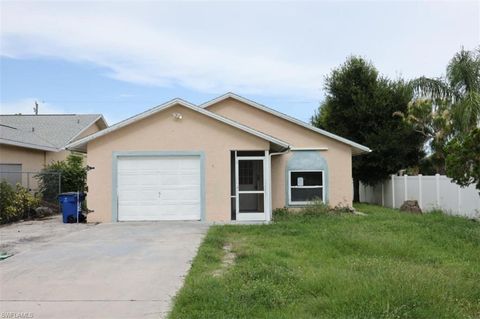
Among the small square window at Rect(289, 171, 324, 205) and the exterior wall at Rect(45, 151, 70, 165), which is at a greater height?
the exterior wall at Rect(45, 151, 70, 165)

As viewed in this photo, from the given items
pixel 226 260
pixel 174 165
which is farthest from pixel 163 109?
pixel 226 260

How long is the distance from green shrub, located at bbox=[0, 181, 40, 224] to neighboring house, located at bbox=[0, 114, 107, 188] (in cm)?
122

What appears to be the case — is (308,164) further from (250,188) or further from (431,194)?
(431,194)

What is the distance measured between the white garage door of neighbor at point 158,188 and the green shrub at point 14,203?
3783 mm

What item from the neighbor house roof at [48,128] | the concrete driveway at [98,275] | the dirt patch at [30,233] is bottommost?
the concrete driveway at [98,275]

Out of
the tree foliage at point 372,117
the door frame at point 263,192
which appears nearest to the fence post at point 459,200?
the door frame at point 263,192

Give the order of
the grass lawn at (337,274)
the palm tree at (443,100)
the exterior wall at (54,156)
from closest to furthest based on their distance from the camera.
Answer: the grass lawn at (337,274) → the palm tree at (443,100) → the exterior wall at (54,156)

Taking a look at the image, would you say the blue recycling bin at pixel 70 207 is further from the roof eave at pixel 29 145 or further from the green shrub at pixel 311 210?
the green shrub at pixel 311 210

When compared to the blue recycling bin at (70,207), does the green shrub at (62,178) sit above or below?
above

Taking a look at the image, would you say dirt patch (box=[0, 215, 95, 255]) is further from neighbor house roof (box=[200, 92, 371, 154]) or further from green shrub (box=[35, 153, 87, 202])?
neighbor house roof (box=[200, 92, 371, 154])

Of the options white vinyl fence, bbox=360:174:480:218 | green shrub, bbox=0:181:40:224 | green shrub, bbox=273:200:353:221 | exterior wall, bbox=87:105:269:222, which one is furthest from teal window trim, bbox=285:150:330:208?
green shrub, bbox=0:181:40:224

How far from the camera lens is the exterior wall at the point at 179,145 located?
695 inches

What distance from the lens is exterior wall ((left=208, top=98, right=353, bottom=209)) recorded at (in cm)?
2145

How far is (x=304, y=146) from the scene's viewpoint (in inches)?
861
